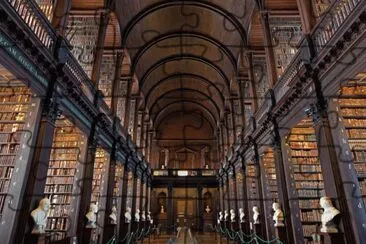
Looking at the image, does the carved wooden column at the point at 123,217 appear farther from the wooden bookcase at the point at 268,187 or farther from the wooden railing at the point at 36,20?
the wooden railing at the point at 36,20

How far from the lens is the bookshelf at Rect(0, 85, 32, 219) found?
4.42 m

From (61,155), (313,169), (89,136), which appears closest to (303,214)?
(313,169)

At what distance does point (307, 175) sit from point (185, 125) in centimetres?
327

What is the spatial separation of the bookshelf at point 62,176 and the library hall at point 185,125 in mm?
27

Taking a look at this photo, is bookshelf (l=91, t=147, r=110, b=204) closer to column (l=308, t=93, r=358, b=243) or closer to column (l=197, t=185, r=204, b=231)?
column (l=308, t=93, r=358, b=243)

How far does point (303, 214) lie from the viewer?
5461 millimetres

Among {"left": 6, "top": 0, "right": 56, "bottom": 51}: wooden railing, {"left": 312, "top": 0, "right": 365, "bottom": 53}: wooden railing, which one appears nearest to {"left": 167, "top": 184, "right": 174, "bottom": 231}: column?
{"left": 6, "top": 0, "right": 56, "bottom": 51}: wooden railing

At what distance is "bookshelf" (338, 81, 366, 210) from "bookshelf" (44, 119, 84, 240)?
545cm

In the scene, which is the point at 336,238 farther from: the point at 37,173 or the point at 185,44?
the point at 185,44

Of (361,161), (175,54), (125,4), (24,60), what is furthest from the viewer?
(175,54)

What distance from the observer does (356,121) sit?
4426 mm

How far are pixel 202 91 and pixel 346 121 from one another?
1134cm

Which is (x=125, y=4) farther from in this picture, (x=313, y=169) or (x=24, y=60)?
(x=313, y=169)

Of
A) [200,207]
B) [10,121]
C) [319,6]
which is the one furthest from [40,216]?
[200,207]
